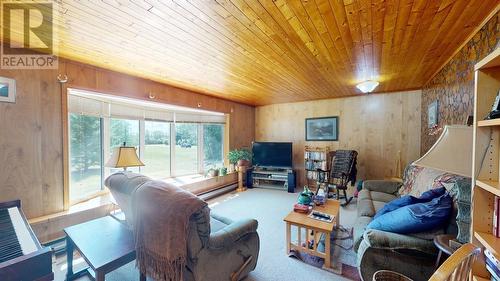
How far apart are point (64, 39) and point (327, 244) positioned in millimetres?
3309

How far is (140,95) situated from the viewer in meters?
3.18

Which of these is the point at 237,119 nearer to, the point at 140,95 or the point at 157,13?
the point at 140,95

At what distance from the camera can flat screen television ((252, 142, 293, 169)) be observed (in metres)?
5.19

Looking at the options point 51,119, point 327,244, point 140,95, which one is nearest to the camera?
point 327,244

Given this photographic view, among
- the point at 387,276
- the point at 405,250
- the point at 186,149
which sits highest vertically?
the point at 186,149

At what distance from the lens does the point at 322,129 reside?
5238 mm

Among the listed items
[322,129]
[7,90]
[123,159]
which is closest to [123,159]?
[123,159]

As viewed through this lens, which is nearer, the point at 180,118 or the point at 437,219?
the point at 437,219

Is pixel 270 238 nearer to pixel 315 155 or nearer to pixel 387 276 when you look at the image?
pixel 387 276

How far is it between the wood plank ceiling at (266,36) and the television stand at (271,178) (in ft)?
8.95

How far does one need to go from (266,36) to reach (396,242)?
2.05m

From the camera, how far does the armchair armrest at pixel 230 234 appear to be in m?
1.54

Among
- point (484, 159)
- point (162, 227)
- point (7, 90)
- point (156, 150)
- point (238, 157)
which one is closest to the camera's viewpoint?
point (484, 159)

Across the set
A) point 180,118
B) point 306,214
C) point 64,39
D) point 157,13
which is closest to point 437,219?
point 306,214
